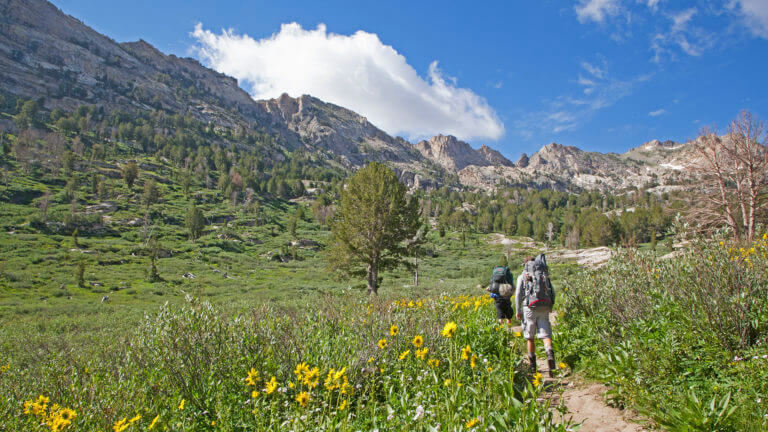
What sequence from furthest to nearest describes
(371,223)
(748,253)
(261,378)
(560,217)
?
(560,217)
(371,223)
(748,253)
(261,378)

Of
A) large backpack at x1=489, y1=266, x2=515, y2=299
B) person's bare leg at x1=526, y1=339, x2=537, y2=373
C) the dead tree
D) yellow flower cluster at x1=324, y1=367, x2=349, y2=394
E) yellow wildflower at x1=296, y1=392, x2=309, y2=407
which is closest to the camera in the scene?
yellow wildflower at x1=296, y1=392, x2=309, y2=407

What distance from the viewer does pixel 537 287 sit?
554 cm

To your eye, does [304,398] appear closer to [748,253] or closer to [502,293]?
[502,293]

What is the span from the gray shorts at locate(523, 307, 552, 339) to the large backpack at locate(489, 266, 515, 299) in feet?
3.51

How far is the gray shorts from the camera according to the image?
5.45 m

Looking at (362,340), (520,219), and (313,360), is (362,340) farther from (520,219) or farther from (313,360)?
(520,219)

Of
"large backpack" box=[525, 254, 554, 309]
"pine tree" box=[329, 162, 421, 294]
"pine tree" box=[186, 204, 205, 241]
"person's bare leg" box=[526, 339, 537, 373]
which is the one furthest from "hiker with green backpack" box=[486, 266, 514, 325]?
"pine tree" box=[186, 204, 205, 241]

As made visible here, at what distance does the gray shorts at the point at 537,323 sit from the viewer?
215 inches

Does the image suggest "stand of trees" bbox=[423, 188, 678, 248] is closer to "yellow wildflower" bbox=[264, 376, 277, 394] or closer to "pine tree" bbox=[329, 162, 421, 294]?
"pine tree" bbox=[329, 162, 421, 294]

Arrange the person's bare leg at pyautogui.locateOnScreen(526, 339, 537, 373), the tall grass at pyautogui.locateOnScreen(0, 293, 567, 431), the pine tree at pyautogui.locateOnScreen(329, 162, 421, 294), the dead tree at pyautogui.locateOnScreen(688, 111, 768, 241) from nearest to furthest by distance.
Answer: the tall grass at pyautogui.locateOnScreen(0, 293, 567, 431)
the person's bare leg at pyautogui.locateOnScreen(526, 339, 537, 373)
the dead tree at pyautogui.locateOnScreen(688, 111, 768, 241)
the pine tree at pyautogui.locateOnScreen(329, 162, 421, 294)

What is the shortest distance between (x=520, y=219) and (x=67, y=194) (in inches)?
5067

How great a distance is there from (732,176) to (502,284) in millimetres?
16900

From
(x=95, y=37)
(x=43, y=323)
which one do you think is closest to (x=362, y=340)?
(x=43, y=323)

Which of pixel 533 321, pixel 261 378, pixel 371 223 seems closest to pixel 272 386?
pixel 261 378
